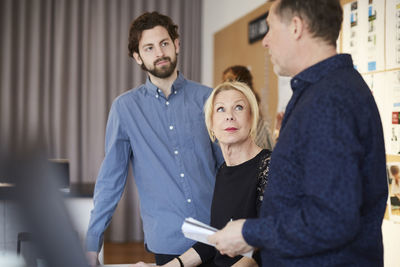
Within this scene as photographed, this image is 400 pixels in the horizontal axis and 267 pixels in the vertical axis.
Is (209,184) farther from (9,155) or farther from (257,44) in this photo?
(257,44)

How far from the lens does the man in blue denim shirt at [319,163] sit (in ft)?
3.00

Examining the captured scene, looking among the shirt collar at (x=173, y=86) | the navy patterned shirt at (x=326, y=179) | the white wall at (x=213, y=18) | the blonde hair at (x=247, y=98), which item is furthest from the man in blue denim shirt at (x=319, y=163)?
the white wall at (x=213, y=18)

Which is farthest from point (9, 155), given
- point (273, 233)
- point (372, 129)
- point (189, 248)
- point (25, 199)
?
point (189, 248)

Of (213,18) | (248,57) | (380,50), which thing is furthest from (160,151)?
(213,18)

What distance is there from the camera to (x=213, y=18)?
5.03 m

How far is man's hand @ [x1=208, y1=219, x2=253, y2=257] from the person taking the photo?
101 centimetres

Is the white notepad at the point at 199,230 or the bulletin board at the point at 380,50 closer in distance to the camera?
the white notepad at the point at 199,230

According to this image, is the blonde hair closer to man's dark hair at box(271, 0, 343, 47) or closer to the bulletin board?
man's dark hair at box(271, 0, 343, 47)

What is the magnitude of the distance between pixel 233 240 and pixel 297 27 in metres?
0.47

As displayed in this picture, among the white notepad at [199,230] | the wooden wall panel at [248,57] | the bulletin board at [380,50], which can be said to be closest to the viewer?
the white notepad at [199,230]

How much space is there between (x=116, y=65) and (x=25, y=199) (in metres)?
4.84

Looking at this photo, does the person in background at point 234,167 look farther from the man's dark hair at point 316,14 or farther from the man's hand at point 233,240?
the man's dark hair at point 316,14

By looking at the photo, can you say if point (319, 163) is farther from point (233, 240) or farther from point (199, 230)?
point (199, 230)

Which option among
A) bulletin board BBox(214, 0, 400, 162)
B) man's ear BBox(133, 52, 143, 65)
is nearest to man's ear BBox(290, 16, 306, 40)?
man's ear BBox(133, 52, 143, 65)
